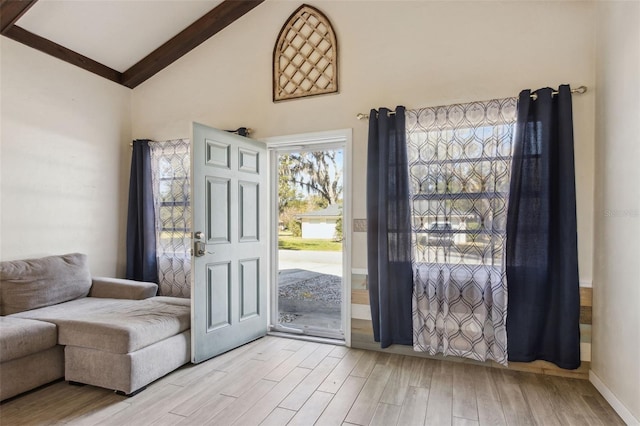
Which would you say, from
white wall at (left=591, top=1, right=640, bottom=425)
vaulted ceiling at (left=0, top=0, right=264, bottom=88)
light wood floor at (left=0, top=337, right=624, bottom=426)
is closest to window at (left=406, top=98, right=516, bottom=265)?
white wall at (left=591, top=1, right=640, bottom=425)

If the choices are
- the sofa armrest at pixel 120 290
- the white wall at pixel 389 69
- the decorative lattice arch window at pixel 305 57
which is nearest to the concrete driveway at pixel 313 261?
the white wall at pixel 389 69

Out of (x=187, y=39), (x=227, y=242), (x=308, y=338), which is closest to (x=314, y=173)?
(x=227, y=242)

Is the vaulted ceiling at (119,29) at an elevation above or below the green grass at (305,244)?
above

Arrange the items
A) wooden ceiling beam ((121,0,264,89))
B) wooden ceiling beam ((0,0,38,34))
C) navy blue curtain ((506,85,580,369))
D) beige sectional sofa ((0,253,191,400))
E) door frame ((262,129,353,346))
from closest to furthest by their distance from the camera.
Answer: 1. beige sectional sofa ((0,253,191,400))
2. navy blue curtain ((506,85,580,369))
3. wooden ceiling beam ((0,0,38,34))
4. door frame ((262,129,353,346))
5. wooden ceiling beam ((121,0,264,89))

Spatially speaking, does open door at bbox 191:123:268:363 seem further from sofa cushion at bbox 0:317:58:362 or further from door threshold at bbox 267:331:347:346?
sofa cushion at bbox 0:317:58:362

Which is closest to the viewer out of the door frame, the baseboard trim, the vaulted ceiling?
the baseboard trim

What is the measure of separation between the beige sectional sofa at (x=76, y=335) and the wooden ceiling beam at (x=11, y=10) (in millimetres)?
1989

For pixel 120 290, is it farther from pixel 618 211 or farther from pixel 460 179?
pixel 618 211

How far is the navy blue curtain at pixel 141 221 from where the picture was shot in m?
3.97

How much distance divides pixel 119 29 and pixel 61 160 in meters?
1.39

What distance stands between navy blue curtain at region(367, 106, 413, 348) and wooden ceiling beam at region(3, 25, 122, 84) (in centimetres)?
305

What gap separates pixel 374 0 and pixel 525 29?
1.28m

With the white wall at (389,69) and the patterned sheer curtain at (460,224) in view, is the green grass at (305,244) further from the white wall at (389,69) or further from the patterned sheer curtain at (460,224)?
the patterned sheer curtain at (460,224)

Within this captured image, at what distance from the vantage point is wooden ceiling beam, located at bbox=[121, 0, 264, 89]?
3598 mm
